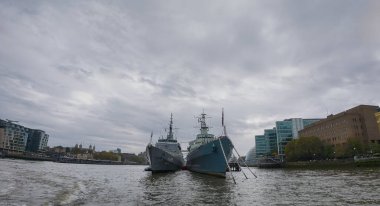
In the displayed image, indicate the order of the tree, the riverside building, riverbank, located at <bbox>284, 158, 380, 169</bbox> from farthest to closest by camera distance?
the tree < the riverside building < riverbank, located at <bbox>284, 158, 380, 169</bbox>

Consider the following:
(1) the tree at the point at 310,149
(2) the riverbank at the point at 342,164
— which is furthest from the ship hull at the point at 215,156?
(1) the tree at the point at 310,149

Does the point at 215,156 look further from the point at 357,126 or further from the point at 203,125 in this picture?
the point at 357,126

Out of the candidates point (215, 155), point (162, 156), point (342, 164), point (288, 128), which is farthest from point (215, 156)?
point (288, 128)

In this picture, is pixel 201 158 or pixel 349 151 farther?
pixel 349 151

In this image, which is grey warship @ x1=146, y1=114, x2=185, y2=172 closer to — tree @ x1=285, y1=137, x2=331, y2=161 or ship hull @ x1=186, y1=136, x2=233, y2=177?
ship hull @ x1=186, y1=136, x2=233, y2=177

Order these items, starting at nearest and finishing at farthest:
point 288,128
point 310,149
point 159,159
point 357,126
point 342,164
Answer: point 159,159, point 342,164, point 357,126, point 310,149, point 288,128

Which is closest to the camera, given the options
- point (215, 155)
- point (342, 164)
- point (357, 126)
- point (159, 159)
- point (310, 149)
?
point (215, 155)

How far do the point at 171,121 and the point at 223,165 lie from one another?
39123 millimetres

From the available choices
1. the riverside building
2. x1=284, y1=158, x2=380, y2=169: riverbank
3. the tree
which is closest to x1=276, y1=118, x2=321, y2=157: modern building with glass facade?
the riverside building

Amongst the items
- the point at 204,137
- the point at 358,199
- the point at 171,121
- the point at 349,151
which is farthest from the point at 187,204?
the point at 349,151

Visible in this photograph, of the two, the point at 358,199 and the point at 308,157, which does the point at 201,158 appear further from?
the point at 308,157

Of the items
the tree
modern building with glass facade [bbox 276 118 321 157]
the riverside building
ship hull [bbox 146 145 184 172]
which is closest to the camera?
ship hull [bbox 146 145 184 172]

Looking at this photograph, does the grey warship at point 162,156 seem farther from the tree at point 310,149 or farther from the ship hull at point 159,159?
the tree at point 310,149

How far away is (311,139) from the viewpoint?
114 m
